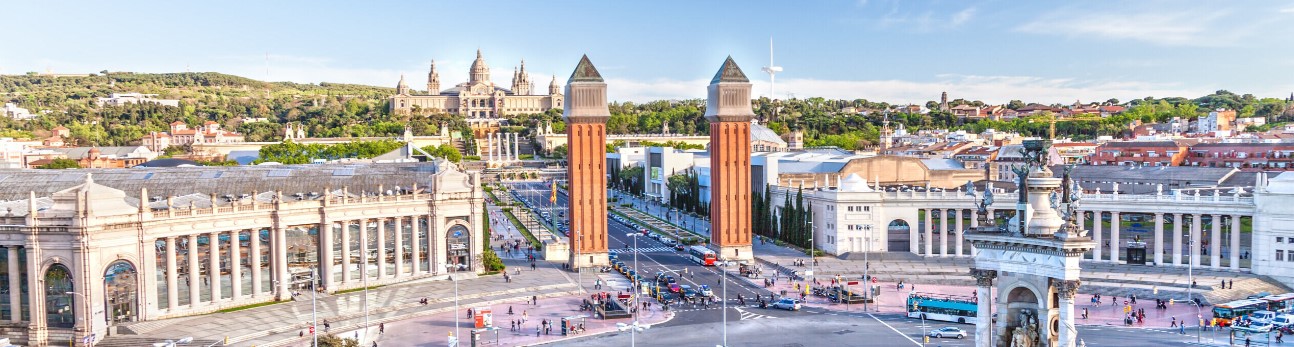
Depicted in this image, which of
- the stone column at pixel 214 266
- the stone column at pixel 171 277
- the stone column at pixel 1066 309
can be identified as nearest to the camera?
the stone column at pixel 1066 309

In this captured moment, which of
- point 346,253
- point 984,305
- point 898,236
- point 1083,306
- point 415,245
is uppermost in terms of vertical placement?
point 984,305

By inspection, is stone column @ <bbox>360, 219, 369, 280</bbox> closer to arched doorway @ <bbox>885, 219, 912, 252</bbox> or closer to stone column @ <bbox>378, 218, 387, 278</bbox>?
stone column @ <bbox>378, 218, 387, 278</bbox>

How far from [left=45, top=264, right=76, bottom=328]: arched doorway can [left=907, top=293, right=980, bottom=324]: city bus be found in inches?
1855

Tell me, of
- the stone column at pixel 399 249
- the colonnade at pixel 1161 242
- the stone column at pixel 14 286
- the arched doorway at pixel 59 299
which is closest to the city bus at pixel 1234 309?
the colonnade at pixel 1161 242

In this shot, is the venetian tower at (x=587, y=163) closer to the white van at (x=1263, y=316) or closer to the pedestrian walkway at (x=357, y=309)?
the pedestrian walkway at (x=357, y=309)

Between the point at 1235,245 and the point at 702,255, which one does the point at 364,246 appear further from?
the point at 1235,245

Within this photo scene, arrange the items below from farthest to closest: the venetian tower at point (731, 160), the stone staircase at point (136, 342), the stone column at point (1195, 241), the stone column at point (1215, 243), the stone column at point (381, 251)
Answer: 1. the venetian tower at point (731, 160)
2. the stone column at point (1215, 243)
3. the stone column at point (1195, 241)
4. the stone column at point (381, 251)
5. the stone staircase at point (136, 342)

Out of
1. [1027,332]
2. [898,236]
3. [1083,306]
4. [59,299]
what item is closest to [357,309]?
[59,299]

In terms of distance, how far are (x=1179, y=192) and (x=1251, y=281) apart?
9.10 metres

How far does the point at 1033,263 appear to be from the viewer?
82.1ft

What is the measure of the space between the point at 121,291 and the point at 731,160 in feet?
158

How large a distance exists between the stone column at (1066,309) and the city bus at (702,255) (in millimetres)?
58189

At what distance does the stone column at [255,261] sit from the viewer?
6166 centimetres

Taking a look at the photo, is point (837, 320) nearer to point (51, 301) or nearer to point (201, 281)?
point (201, 281)
